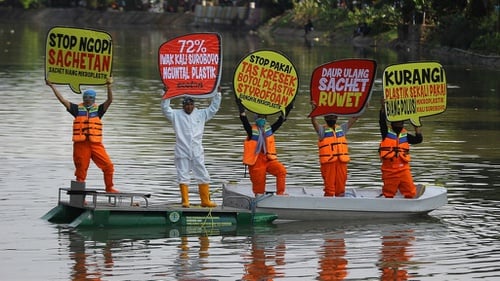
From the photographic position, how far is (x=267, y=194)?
750 inches

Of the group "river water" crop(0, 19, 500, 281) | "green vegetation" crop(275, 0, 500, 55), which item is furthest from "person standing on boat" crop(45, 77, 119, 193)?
"green vegetation" crop(275, 0, 500, 55)

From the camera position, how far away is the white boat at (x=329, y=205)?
19.0m

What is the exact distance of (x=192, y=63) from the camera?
19.5m

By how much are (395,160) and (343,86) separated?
1.48 m

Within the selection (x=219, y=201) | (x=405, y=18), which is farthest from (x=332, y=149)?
(x=405, y=18)

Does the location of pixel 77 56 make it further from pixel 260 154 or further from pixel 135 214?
pixel 260 154

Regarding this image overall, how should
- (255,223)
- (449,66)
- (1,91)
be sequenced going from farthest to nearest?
(449,66) → (1,91) → (255,223)

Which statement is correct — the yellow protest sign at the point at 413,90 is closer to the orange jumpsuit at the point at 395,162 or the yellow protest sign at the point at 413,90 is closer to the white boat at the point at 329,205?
the orange jumpsuit at the point at 395,162

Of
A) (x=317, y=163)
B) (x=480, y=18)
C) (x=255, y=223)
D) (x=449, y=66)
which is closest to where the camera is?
(x=255, y=223)

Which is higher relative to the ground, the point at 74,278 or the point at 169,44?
the point at 169,44

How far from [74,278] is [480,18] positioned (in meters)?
45.8

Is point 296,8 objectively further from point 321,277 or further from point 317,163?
point 321,277

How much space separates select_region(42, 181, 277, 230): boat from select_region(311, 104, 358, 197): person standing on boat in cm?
110

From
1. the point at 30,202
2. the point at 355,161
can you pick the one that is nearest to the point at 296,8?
the point at 355,161
